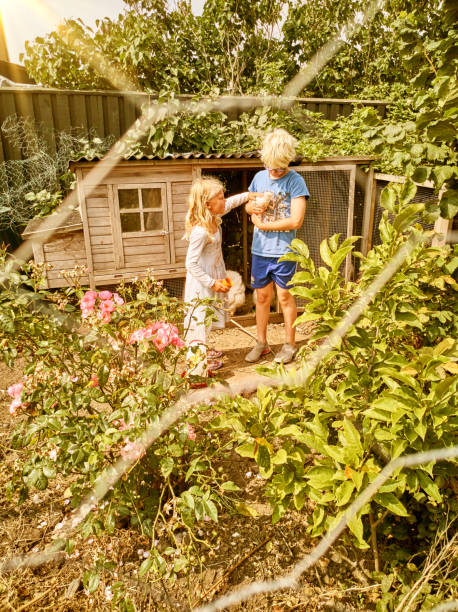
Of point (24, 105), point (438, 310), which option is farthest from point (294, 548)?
point (24, 105)

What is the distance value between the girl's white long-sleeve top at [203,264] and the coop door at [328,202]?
1398 mm

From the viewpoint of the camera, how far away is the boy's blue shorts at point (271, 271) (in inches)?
142

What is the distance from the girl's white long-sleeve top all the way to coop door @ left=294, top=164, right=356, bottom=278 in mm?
1398

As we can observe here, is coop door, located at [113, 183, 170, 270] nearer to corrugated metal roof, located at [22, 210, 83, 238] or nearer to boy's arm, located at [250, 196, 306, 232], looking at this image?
corrugated metal roof, located at [22, 210, 83, 238]

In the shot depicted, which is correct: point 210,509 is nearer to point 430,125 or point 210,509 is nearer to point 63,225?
point 430,125

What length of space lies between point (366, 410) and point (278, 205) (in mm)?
2514

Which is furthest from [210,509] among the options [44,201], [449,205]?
[44,201]

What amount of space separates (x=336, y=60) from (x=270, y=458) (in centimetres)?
1092

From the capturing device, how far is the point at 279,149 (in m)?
3.34

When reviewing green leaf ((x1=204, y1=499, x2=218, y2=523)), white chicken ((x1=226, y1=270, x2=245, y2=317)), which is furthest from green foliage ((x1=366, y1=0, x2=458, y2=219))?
white chicken ((x1=226, y1=270, x2=245, y2=317))

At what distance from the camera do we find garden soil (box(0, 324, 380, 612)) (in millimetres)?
1760

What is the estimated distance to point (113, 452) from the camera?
1.91 m

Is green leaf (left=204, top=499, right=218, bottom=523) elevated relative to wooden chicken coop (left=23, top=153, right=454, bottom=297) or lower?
lower

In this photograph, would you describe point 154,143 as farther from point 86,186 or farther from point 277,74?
point 277,74
